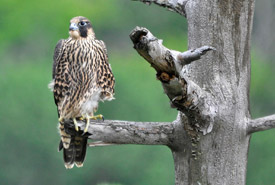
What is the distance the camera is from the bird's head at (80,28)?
3.64m

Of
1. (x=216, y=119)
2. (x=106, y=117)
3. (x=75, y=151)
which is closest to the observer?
(x=216, y=119)

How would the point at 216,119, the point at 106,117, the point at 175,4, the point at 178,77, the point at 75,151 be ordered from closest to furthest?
the point at 178,77 → the point at 216,119 → the point at 175,4 → the point at 75,151 → the point at 106,117

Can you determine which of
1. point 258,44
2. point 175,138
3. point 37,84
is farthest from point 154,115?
point 175,138

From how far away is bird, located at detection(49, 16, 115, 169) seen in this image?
3584 millimetres

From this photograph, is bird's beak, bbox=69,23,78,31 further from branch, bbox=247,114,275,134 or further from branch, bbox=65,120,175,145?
branch, bbox=247,114,275,134

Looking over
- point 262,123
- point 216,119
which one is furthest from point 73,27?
point 262,123

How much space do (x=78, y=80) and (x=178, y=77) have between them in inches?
49.1

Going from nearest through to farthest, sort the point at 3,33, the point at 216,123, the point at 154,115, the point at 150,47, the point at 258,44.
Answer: the point at 150,47 → the point at 216,123 → the point at 258,44 → the point at 154,115 → the point at 3,33

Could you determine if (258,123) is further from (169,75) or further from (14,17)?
(14,17)

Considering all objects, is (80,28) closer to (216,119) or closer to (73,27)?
(73,27)

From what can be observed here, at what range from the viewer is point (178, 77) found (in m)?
2.43

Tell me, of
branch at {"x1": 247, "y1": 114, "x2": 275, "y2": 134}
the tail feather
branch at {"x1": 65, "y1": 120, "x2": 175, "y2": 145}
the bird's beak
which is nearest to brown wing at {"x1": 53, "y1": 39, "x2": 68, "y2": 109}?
the bird's beak

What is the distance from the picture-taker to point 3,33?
54.8 ft

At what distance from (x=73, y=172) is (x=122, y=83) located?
1.87m
